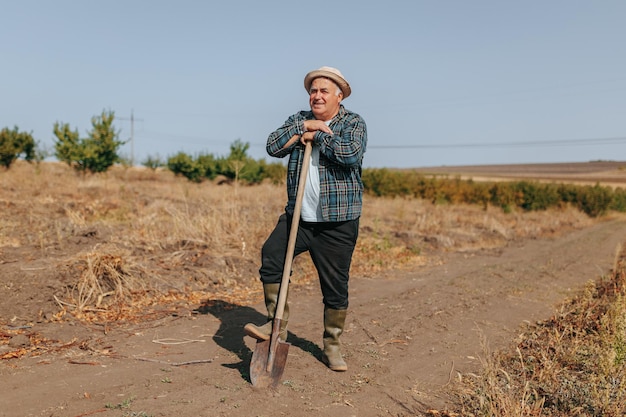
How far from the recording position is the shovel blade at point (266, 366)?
3.49m

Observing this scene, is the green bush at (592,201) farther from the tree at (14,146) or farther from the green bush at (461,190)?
the tree at (14,146)

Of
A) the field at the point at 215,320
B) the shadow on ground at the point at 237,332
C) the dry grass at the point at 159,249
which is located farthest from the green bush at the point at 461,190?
the shadow on ground at the point at 237,332

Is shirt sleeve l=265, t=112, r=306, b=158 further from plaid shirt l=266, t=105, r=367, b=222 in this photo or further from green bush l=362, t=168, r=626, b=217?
green bush l=362, t=168, r=626, b=217

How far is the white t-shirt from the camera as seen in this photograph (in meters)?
3.85

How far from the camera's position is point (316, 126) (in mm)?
3715

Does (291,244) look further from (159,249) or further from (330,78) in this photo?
(159,249)

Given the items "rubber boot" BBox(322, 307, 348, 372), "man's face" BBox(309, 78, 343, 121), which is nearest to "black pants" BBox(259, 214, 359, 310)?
"rubber boot" BBox(322, 307, 348, 372)

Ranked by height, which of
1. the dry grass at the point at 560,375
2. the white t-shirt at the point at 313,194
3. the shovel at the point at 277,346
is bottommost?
the dry grass at the point at 560,375

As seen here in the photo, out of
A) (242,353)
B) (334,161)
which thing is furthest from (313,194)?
(242,353)

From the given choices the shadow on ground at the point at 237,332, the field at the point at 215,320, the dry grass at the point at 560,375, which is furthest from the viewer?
the shadow on ground at the point at 237,332

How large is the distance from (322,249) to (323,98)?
1097 millimetres

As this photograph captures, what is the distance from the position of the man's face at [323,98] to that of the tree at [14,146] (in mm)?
31119

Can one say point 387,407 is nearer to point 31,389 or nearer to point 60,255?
point 31,389

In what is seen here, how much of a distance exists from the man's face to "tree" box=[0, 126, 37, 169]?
31.1 metres
